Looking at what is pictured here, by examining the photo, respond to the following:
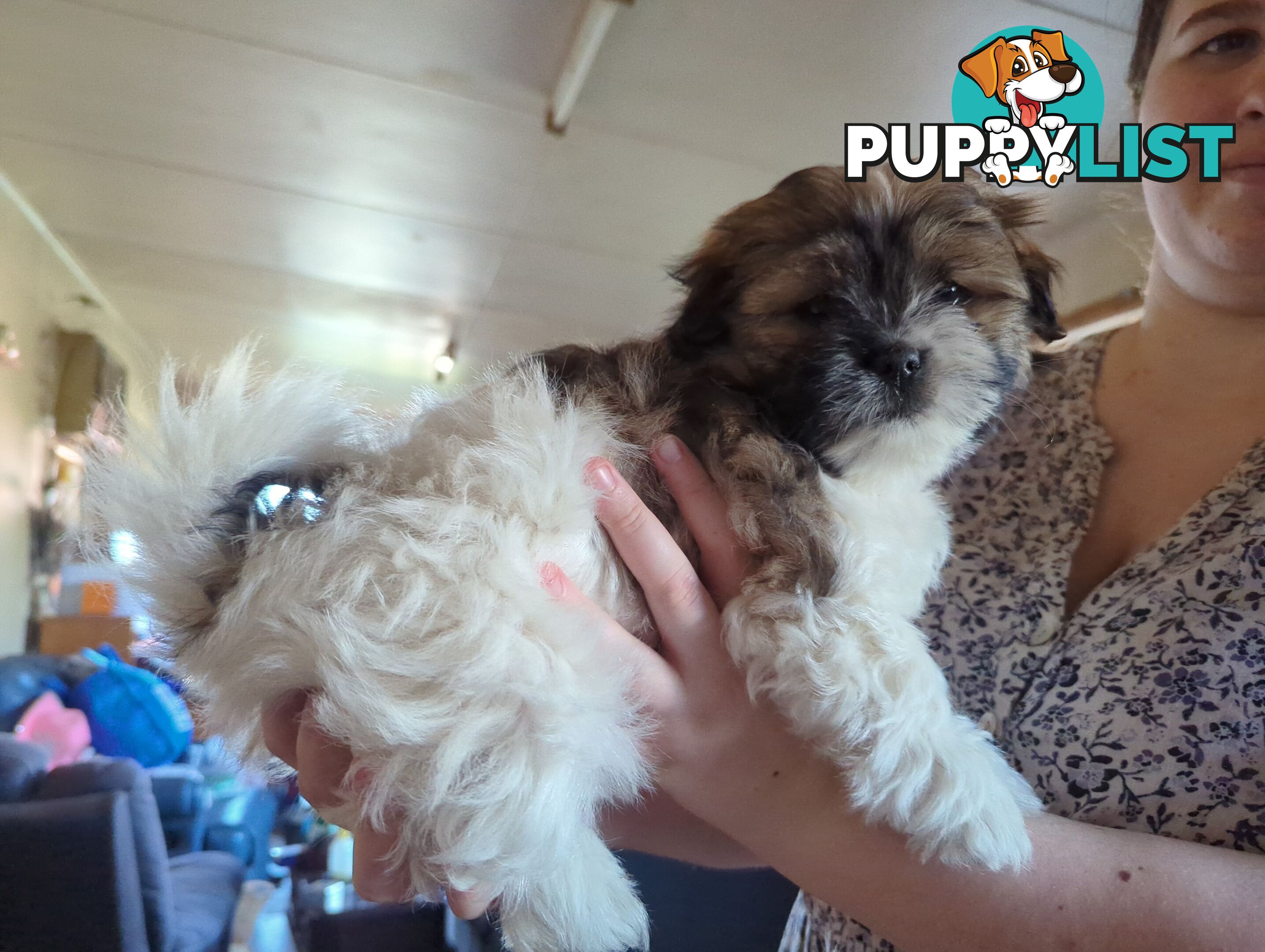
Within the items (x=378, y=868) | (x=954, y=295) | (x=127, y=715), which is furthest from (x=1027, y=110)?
(x=127, y=715)

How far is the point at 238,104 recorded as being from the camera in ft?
12.2

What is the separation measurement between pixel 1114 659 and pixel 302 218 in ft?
16.6

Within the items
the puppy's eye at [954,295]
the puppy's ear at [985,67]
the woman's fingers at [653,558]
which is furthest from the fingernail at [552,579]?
the puppy's ear at [985,67]

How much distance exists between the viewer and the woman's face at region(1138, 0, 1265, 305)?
3.71 ft

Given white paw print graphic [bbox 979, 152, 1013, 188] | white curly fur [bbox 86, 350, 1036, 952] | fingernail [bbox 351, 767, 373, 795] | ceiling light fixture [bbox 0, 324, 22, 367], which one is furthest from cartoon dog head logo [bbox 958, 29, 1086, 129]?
ceiling light fixture [bbox 0, 324, 22, 367]

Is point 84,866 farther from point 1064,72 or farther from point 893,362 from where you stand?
point 1064,72

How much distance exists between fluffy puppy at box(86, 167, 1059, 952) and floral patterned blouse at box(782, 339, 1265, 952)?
132mm

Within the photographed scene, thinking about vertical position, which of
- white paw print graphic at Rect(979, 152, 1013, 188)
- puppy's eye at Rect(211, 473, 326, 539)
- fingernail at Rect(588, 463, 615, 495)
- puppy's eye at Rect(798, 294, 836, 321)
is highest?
white paw print graphic at Rect(979, 152, 1013, 188)

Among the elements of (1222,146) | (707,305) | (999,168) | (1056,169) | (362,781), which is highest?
(1056,169)

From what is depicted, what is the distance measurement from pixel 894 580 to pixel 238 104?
158 inches

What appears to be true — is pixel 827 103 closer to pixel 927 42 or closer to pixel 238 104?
pixel 927 42

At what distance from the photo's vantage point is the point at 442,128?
386cm

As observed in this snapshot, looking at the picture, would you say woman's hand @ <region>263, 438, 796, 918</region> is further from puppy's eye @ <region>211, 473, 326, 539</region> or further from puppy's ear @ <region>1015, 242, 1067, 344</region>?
puppy's ear @ <region>1015, 242, 1067, 344</region>

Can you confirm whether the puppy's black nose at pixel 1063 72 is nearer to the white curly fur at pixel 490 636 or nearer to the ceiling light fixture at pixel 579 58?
the ceiling light fixture at pixel 579 58
